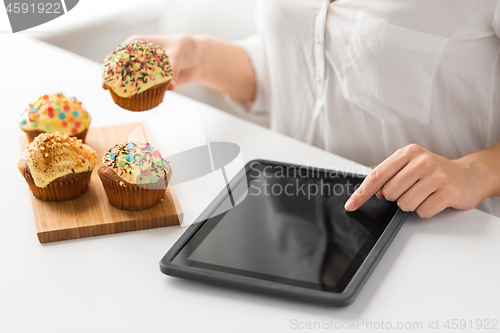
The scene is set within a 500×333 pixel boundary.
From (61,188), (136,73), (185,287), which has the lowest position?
(185,287)

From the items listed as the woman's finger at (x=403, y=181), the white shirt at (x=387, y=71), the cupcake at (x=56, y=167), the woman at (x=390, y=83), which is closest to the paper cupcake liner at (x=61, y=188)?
the cupcake at (x=56, y=167)

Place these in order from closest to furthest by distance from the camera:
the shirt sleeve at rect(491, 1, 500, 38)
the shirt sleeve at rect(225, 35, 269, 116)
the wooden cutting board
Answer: the wooden cutting board < the shirt sleeve at rect(491, 1, 500, 38) < the shirt sleeve at rect(225, 35, 269, 116)

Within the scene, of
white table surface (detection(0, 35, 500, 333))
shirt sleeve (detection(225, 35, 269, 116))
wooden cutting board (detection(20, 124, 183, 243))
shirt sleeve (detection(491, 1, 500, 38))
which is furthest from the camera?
shirt sleeve (detection(225, 35, 269, 116))

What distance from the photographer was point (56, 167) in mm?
836

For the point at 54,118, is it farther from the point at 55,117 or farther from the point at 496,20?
the point at 496,20

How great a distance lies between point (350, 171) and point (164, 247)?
41 centimetres

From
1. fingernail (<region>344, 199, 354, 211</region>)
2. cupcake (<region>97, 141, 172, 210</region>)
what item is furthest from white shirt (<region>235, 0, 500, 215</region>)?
cupcake (<region>97, 141, 172, 210</region>)

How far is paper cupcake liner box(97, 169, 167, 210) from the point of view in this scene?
83 centimetres

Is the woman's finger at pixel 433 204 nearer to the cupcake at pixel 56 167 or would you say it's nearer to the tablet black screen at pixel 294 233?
the tablet black screen at pixel 294 233

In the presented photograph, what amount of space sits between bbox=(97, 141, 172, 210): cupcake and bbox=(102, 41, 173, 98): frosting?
195 mm

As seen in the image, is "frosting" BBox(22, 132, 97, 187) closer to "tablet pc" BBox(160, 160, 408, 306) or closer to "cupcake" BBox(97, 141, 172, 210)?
"cupcake" BBox(97, 141, 172, 210)

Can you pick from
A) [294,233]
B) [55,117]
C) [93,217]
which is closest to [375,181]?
[294,233]

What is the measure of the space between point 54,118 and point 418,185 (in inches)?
26.8

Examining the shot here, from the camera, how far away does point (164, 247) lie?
2.65ft
